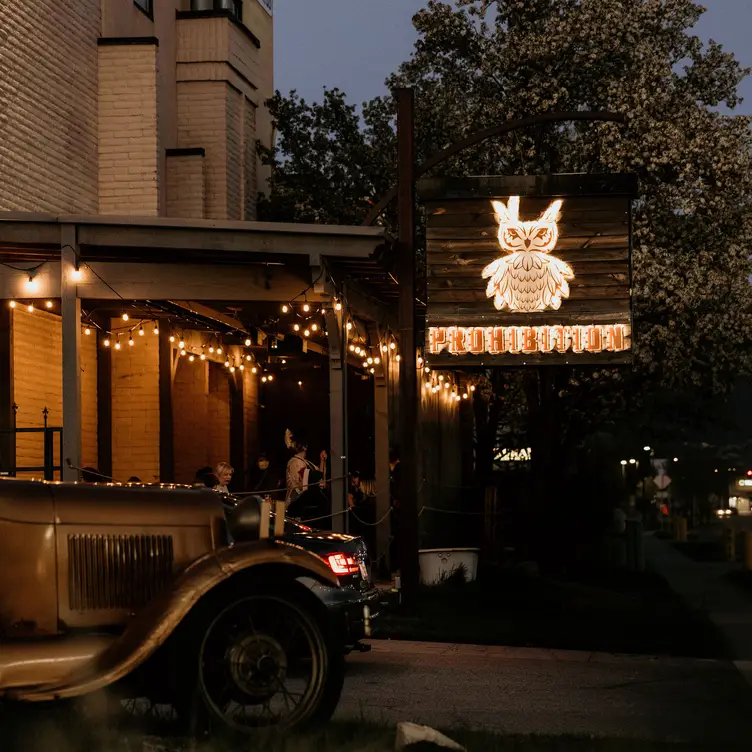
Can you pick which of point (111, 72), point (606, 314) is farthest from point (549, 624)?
point (111, 72)

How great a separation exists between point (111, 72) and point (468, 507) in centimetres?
1275

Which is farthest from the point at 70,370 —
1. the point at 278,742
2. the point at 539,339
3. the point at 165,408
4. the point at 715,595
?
the point at 715,595

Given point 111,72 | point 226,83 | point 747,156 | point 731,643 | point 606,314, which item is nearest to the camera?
point 731,643

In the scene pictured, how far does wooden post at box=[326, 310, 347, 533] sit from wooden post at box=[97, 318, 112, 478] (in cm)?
623

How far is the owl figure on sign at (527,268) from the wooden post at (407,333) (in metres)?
1.43

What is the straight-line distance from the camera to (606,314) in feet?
65.0

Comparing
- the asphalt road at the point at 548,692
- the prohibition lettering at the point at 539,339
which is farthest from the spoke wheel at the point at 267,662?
the prohibition lettering at the point at 539,339

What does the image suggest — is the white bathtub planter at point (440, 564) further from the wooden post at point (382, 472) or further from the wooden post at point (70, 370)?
the wooden post at point (70, 370)

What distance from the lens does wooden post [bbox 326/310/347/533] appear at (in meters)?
18.8

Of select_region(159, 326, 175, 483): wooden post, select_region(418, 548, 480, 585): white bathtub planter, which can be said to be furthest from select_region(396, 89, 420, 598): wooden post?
select_region(159, 326, 175, 483): wooden post

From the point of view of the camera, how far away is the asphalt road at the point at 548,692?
10.1 m

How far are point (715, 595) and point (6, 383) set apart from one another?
13.3 meters

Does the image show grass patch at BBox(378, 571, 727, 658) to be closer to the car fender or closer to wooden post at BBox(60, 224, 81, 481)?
wooden post at BBox(60, 224, 81, 481)

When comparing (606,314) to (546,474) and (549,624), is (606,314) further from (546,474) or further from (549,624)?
(546,474)
